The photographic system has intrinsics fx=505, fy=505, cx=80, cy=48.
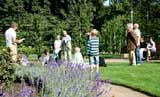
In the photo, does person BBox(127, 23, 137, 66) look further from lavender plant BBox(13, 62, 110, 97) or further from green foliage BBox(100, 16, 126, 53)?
green foliage BBox(100, 16, 126, 53)

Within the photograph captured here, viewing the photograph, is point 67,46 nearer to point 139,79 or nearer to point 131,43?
point 131,43

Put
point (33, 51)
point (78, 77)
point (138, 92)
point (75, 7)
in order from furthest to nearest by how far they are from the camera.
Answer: point (75, 7) < point (33, 51) < point (138, 92) < point (78, 77)

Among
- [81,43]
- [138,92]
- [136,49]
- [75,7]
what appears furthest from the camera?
[75,7]

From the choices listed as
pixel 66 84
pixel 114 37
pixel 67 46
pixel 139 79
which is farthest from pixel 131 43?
pixel 114 37

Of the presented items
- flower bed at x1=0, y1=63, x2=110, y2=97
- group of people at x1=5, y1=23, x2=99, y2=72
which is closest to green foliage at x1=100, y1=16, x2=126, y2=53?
group of people at x1=5, y1=23, x2=99, y2=72

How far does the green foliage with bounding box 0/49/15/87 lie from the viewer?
1117 cm

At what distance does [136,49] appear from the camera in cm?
2170

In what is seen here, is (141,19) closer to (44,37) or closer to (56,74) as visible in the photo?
(44,37)

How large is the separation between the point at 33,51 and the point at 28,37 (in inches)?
52.7

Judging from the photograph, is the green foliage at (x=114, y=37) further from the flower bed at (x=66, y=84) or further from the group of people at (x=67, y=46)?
the flower bed at (x=66, y=84)

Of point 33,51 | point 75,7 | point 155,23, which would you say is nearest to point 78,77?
point 33,51

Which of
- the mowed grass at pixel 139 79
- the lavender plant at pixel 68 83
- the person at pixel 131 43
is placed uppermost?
the person at pixel 131 43

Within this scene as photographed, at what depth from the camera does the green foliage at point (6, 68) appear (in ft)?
36.7

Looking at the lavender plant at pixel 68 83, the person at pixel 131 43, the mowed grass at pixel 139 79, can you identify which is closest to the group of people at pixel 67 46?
the mowed grass at pixel 139 79
